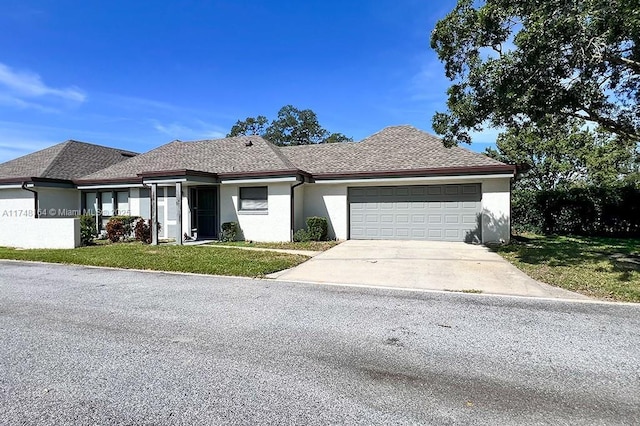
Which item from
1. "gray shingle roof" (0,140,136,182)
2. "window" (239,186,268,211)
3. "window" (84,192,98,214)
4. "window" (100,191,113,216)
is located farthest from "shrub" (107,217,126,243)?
"window" (239,186,268,211)

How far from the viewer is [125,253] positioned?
11766mm

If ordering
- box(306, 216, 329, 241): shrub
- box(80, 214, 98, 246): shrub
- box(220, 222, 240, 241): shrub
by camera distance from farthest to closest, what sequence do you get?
box(220, 222, 240, 241): shrub < box(306, 216, 329, 241): shrub < box(80, 214, 98, 246): shrub

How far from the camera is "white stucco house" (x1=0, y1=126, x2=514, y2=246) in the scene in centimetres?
1445

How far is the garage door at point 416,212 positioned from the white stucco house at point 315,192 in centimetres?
4

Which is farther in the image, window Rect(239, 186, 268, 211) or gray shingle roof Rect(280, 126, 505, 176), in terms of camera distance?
window Rect(239, 186, 268, 211)

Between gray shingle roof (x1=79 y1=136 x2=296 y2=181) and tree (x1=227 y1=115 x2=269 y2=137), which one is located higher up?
tree (x1=227 y1=115 x2=269 y2=137)

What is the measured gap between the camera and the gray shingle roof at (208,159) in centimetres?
1631

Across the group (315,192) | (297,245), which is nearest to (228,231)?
(297,245)

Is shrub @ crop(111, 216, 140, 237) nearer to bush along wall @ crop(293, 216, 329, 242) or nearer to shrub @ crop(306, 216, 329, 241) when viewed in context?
bush along wall @ crop(293, 216, 329, 242)

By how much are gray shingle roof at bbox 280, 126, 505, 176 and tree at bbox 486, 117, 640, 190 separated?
10892mm

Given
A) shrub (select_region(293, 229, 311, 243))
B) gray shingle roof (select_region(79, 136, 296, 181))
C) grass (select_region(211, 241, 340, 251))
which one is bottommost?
grass (select_region(211, 241, 340, 251))

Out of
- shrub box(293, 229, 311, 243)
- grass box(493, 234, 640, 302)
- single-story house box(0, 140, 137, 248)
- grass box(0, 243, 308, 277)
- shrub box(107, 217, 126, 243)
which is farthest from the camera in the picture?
shrub box(107, 217, 126, 243)

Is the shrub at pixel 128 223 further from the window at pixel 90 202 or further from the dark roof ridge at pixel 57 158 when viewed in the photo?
the dark roof ridge at pixel 57 158

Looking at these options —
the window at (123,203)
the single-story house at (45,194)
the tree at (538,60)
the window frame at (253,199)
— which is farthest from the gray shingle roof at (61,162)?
the tree at (538,60)
